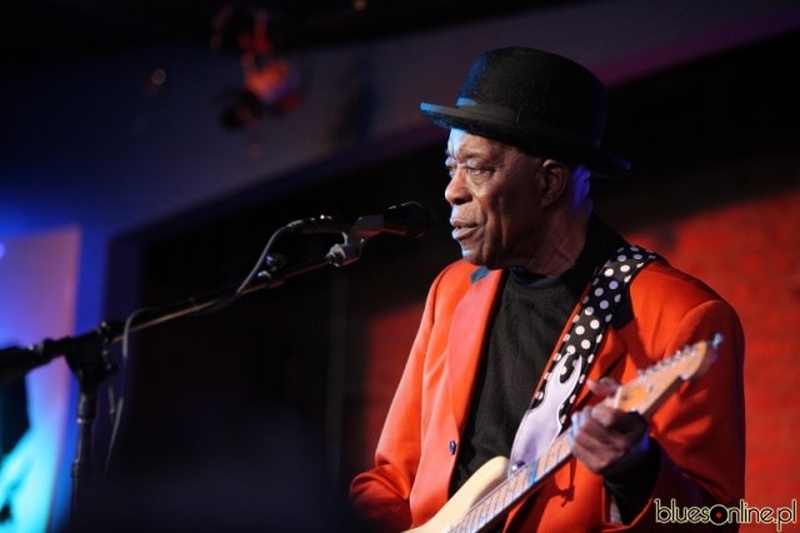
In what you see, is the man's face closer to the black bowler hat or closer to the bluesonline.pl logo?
the black bowler hat

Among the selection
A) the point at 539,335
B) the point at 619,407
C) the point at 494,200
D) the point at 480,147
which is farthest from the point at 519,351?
the point at 619,407

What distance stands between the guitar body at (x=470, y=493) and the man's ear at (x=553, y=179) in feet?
2.15

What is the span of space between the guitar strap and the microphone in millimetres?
431

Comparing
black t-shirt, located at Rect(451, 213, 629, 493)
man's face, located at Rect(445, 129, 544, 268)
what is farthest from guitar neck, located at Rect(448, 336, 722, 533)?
man's face, located at Rect(445, 129, 544, 268)

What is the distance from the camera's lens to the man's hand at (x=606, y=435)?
6.56 ft

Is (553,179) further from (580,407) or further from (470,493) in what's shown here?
(470,493)

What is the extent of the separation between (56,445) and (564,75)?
17.5 feet

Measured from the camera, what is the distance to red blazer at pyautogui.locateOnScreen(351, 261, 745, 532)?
2295 mm

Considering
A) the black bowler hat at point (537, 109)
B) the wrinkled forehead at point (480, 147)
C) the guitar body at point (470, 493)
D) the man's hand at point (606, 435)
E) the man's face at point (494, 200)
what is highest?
the black bowler hat at point (537, 109)

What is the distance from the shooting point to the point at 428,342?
9.73ft

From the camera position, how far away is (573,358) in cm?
254

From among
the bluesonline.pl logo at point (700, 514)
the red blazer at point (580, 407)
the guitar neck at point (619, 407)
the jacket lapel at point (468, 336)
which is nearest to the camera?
the guitar neck at point (619, 407)

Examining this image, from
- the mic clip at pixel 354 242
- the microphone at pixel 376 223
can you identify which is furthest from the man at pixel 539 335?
the mic clip at pixel 354 242

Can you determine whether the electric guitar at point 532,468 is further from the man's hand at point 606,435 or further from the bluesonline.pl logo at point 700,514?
the bluesonline.pl logo at point 700,514
